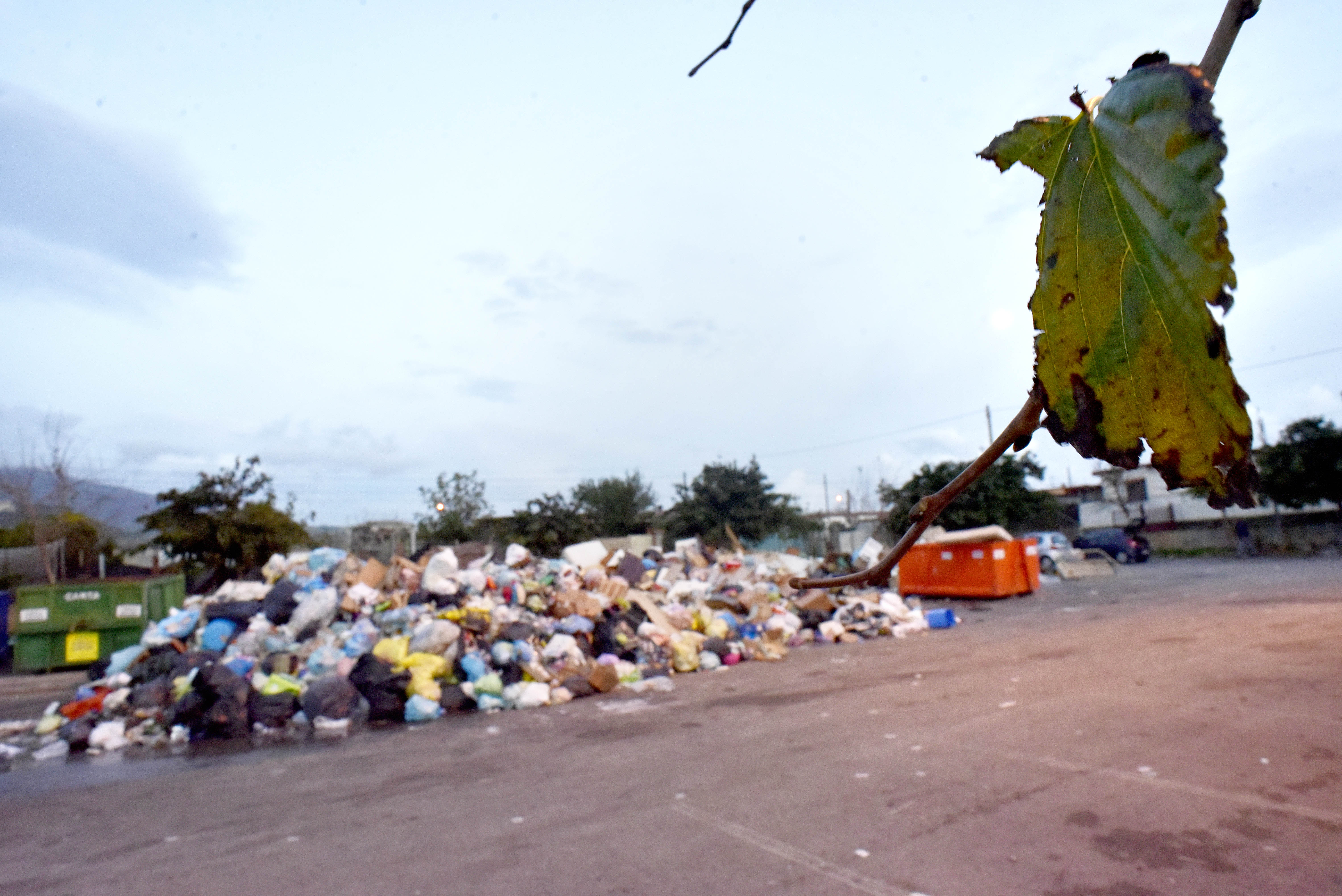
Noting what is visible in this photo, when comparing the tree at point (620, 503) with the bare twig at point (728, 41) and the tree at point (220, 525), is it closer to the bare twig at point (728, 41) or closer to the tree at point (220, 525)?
the tree at point (220, 525)

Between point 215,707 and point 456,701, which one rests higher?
point 215,707

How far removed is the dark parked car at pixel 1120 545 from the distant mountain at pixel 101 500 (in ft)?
81.3

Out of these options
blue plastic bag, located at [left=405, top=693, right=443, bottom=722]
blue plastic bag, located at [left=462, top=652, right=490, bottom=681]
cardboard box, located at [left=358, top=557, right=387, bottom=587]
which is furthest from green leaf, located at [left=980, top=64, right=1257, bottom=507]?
cardboard box, located at [left=358, top=557, right=387, bottom=587]

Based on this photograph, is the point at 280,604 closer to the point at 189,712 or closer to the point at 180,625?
the point at 180,625

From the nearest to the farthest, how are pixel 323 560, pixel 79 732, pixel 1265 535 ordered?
pixel 79 732 → pixel 323 560 → pixel 1265 535

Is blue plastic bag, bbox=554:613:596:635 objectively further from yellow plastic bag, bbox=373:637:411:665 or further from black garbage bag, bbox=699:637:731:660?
yellow plastic bag, bbox=373:637:411:665

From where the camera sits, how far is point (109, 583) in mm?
11438

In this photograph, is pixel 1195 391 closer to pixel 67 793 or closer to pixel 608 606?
pixel 67 793

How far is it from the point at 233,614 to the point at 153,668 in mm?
1103

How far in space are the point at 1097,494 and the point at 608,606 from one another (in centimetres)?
2989

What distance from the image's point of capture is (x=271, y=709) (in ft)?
25.7

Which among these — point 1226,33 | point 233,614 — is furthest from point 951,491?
point 233,614

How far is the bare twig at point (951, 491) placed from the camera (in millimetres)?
360

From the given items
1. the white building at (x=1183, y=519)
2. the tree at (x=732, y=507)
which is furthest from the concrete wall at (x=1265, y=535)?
the tree at (x=732, y=507)
